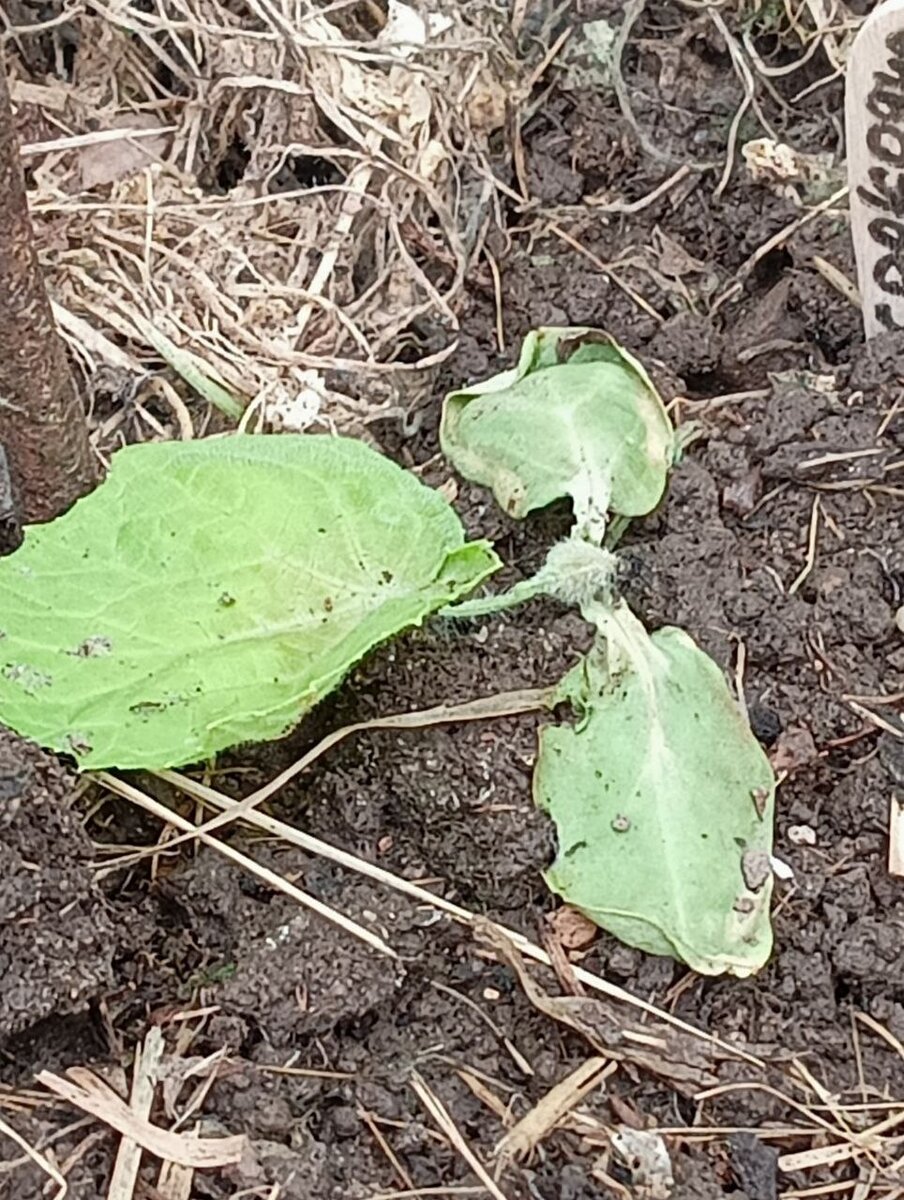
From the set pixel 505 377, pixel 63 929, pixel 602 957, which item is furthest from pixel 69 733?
pixel 505 377

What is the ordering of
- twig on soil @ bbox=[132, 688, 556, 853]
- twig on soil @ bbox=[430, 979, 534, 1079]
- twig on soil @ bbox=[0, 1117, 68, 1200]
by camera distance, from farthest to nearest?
twig on soil @ bbox=[132, 688, 556, 853] < twig on soil @ bbox=[430, 979, 534, 1079] < twig on soil @ bbox=[0, 1117, 68, 1200]

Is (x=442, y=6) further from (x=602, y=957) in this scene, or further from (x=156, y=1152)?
(x=156, y=1152)

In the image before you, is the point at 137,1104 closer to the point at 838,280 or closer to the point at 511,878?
the point at 511,878

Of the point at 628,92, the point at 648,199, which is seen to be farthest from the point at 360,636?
the point at 628,92

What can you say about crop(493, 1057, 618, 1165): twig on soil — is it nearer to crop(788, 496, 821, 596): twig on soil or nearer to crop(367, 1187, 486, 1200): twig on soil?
crop(367, 1187, 486, 1200): twig on soil

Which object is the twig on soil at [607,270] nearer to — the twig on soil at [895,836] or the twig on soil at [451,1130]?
the twig on soil at [895,836]

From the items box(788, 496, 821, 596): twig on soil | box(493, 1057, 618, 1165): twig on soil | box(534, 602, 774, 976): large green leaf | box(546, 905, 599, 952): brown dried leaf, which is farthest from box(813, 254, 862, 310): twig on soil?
box(493, 1057, 618, 1165): twig on soil

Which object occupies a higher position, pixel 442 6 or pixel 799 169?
pixel 442 6
